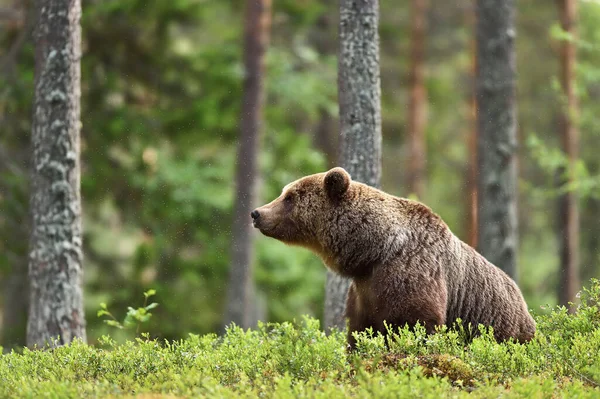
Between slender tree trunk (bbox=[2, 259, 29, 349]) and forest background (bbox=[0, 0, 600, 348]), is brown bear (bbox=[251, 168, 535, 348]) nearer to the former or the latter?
forest background (bbox=[0, 0, 600, 348])

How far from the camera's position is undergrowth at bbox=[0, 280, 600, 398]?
5434mm

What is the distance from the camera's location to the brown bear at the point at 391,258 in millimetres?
7105

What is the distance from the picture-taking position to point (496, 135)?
1388 cm

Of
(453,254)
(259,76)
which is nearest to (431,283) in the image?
(453,254)

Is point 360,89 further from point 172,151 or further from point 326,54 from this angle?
point 326,54

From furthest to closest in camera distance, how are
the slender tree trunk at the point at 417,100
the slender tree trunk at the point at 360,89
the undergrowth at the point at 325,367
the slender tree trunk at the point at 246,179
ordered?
1. the slender tree trunk at the point at 417,100
2. the slender tree trunk at the point at 246,179
3. the slender tree trunk at the point at 360,89
4. the undergrowth at the point at 325,367

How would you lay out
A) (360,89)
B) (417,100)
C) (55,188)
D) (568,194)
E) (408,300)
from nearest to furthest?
(408,300), (55,188), (360,89), (568,194), (417,100)

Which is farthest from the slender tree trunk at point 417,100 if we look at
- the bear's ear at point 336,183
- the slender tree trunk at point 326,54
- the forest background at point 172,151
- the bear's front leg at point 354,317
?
the bear's front leg at point 354,317

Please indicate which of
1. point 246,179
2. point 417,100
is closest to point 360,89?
point 246,179

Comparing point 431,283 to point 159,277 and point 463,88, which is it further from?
point 463,88

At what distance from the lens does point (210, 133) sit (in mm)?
17922

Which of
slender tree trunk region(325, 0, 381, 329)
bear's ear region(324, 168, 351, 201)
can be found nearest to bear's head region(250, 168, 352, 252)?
bear's ear region(324, 168, 351, 201)

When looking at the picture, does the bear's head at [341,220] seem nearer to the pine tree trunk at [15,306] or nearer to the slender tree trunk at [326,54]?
the pine tree trunk at [15,306]

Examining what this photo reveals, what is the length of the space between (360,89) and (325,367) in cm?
418
